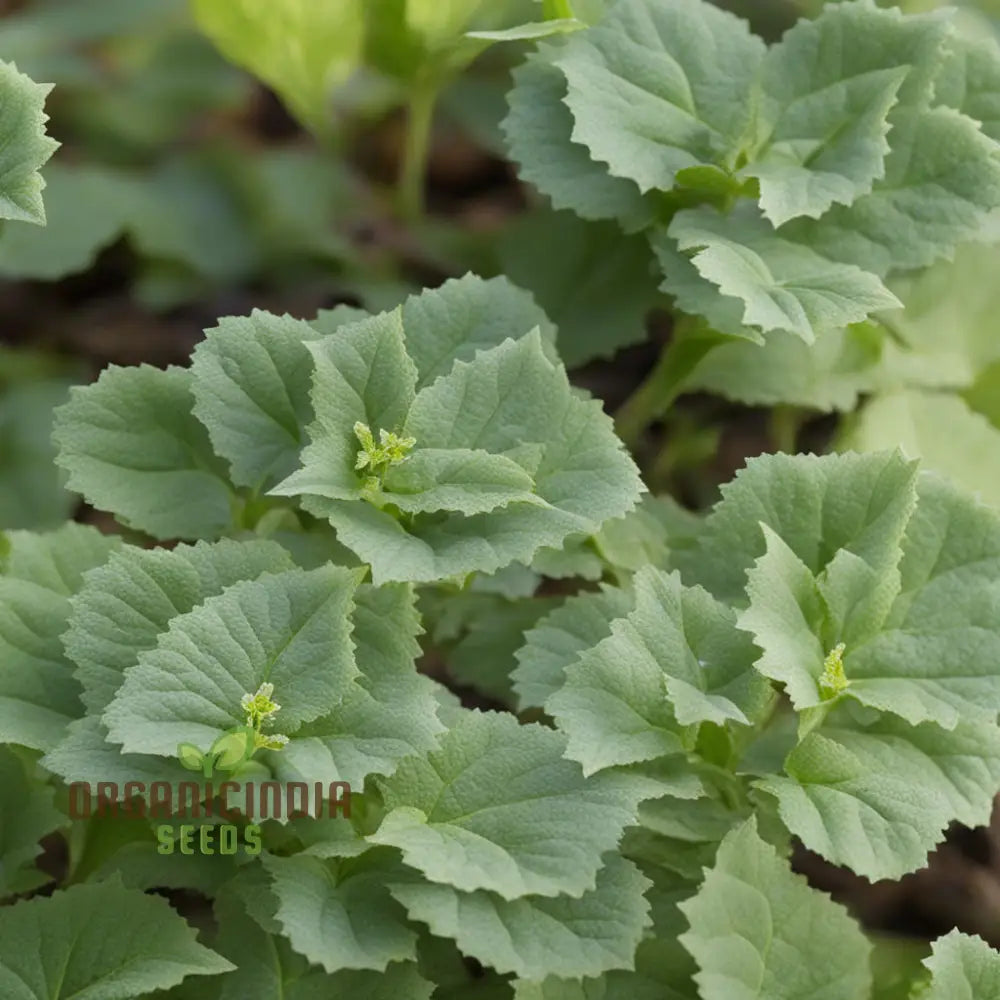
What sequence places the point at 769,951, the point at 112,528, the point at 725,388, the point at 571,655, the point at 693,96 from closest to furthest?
the point at 769,951 → the point at 571,655 → the point at 693,96 → the point at 725,388 → the point at 112,528

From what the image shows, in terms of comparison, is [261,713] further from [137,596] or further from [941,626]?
[941,626]

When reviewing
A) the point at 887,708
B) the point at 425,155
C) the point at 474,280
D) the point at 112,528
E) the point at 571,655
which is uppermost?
the point at 474,280

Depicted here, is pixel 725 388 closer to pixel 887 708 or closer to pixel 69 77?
pixel 887 708

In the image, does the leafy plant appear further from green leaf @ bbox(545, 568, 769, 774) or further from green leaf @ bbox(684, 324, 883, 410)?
green leaf @ bbox(545, 568, 769, 774)

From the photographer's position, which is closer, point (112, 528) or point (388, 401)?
point (388, 401)

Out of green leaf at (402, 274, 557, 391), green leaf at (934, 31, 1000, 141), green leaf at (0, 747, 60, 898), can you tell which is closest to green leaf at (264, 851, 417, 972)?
green leaf at (0, 747, 60, 898)

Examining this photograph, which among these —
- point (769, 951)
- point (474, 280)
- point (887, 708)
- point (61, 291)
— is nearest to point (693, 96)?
point (474, 280)

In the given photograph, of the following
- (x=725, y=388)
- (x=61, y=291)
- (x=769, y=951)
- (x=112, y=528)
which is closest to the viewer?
(x=769, y=951)

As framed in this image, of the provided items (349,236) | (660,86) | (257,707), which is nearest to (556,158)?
(660,86)
